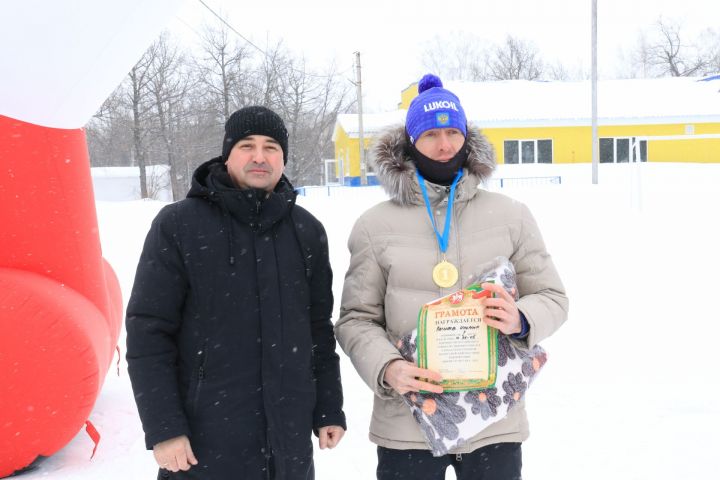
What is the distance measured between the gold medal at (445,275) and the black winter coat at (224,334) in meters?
0.43

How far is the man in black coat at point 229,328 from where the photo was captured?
6.73 ft

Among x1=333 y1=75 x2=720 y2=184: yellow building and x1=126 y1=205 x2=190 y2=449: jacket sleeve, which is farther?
x1=333 y1=75 x2=720 y2=184: yellow building

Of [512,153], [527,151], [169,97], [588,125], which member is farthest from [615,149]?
[169,97]

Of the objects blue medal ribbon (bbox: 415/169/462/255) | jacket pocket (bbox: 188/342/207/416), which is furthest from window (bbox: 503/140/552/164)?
jacket pocket (bbox: 188/342/207/416)

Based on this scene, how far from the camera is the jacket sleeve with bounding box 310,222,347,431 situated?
2305 mm

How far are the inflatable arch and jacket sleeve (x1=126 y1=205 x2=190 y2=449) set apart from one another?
122 cm

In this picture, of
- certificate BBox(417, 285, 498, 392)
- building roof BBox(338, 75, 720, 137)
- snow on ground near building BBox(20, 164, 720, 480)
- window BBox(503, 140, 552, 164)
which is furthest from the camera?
window BBox(503, 140, 552, 164)

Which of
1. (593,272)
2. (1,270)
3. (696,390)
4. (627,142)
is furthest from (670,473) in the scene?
(627,142)

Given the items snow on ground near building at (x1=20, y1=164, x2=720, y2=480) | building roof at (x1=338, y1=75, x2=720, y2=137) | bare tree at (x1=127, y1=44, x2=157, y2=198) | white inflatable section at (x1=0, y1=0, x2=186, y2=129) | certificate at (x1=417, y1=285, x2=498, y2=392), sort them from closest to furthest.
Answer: certificate at (x1=417, y1=285, x2=498, y2=392) → white inflatable section at (x1=0, y1=0, x2=186, y2=129) → snow on ground near building at (x1=20, y1=164, x2=720, y2=480) → building roof at (x1=338, y1=75, x2=720, y2=137) → bare tree at (x1=127, y1=44, x2=157, y2=198)

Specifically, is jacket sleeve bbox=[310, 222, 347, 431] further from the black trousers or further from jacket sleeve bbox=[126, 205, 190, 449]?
jacket sleeve bbox=[126, 205, 190, 449]

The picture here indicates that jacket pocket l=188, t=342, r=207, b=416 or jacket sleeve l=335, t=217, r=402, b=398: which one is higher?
jacket sleeve l=335, t=217, r=402, b=398

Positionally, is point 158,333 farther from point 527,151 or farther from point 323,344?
point 527,151

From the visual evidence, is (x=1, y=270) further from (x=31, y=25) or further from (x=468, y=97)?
(x=468, y=97)

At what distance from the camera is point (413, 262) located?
2.17 meters
